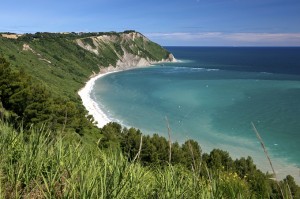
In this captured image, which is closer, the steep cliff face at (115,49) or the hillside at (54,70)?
the hillside at (54,70)

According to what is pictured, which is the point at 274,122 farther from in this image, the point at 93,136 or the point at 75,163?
the point at 75,163

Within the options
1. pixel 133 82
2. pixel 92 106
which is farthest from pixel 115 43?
pixel 92 106

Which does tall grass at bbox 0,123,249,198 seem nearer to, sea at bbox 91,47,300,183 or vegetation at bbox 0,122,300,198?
vegetation at bbox 0,122,300,198

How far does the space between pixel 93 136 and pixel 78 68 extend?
94838mm

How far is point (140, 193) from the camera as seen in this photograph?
5.10 meters

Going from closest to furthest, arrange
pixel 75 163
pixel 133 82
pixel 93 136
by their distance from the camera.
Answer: pixel 75 163 → pixel 93 136 → pixel 133 82

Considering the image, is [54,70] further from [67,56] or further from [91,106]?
[91,106]

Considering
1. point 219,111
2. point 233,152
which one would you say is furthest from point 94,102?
point 233,152

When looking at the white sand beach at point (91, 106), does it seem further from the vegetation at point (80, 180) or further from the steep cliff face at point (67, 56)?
the vegetation at point (80, 180)

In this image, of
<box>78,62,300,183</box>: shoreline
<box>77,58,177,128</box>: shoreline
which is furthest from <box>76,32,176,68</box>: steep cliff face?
<box>78,62,300,183</box>: shoreline

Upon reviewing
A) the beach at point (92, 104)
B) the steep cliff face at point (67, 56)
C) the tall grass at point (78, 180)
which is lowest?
the beach at point (92, 104)

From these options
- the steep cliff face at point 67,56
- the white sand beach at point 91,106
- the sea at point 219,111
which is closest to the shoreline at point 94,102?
the white sand beach at point 91,106

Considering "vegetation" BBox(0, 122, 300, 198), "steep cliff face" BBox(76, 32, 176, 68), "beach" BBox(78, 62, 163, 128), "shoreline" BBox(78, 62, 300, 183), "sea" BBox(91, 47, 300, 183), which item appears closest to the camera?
"vegetation" BBox(0, 122, 300, 198)

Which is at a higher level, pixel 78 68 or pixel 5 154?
pixel 5 154
